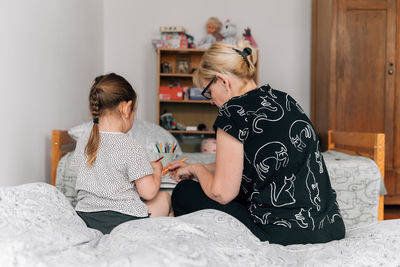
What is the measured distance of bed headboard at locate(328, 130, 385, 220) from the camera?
2029mm

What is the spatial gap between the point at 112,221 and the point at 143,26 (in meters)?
2.77

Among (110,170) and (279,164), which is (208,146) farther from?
(279,164)

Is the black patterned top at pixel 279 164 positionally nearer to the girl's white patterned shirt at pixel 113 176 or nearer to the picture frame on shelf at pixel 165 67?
the girl's white patterned shirt at pixel 113 176

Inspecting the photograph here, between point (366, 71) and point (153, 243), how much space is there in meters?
2.84

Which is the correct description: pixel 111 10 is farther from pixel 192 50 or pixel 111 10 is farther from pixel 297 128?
pixel 297 128

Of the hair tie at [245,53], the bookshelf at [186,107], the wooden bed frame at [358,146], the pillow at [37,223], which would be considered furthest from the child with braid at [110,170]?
the bookshelf at [186,107]

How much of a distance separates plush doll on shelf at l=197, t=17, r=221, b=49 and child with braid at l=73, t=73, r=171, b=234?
2224 mm

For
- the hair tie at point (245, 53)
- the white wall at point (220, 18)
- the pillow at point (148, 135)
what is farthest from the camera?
the white wall at point (220, 18)

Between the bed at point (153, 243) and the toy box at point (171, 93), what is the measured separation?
2.46 m

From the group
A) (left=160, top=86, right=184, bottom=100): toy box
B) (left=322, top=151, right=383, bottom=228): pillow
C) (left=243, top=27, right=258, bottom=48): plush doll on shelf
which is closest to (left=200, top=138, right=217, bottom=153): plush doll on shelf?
(left=160, top=86, right=184, bottom=100): toy box

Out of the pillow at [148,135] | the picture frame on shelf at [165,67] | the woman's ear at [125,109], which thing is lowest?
the pillow at [148,135]

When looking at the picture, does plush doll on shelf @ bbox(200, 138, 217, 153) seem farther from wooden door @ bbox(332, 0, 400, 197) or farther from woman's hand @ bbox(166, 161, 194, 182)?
woman's hand @ bbox(166, 161, 194, 182)

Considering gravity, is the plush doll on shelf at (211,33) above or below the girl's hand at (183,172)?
above

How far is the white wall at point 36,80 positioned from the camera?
5.53 feet
